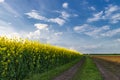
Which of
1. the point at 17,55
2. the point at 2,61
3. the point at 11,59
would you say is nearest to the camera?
the point at 2,61

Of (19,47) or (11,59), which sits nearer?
(11,59)

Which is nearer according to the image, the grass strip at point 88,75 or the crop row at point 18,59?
the crop row at point 18,59

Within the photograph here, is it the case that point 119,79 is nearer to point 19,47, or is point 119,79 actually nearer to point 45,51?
point 19,47

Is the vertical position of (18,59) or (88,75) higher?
(18,59)

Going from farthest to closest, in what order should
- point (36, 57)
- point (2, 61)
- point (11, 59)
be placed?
point (36, 57), point (11, 59), point (2, 61)

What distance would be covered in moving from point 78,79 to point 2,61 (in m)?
7.65

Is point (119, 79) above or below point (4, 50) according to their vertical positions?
below

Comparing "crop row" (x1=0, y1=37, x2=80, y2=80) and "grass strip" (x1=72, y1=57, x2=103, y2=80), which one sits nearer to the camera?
"crop row" (x1=0, y1=37, x2=80, y2=80)

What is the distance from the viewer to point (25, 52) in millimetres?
23000

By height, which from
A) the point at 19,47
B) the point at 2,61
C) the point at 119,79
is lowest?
the point at 119,79

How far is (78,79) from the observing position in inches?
852

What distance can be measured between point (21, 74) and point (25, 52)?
2.39 m

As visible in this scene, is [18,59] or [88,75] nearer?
[18,59]

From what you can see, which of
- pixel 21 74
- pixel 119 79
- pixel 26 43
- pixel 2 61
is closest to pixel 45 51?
pixel 26 43
